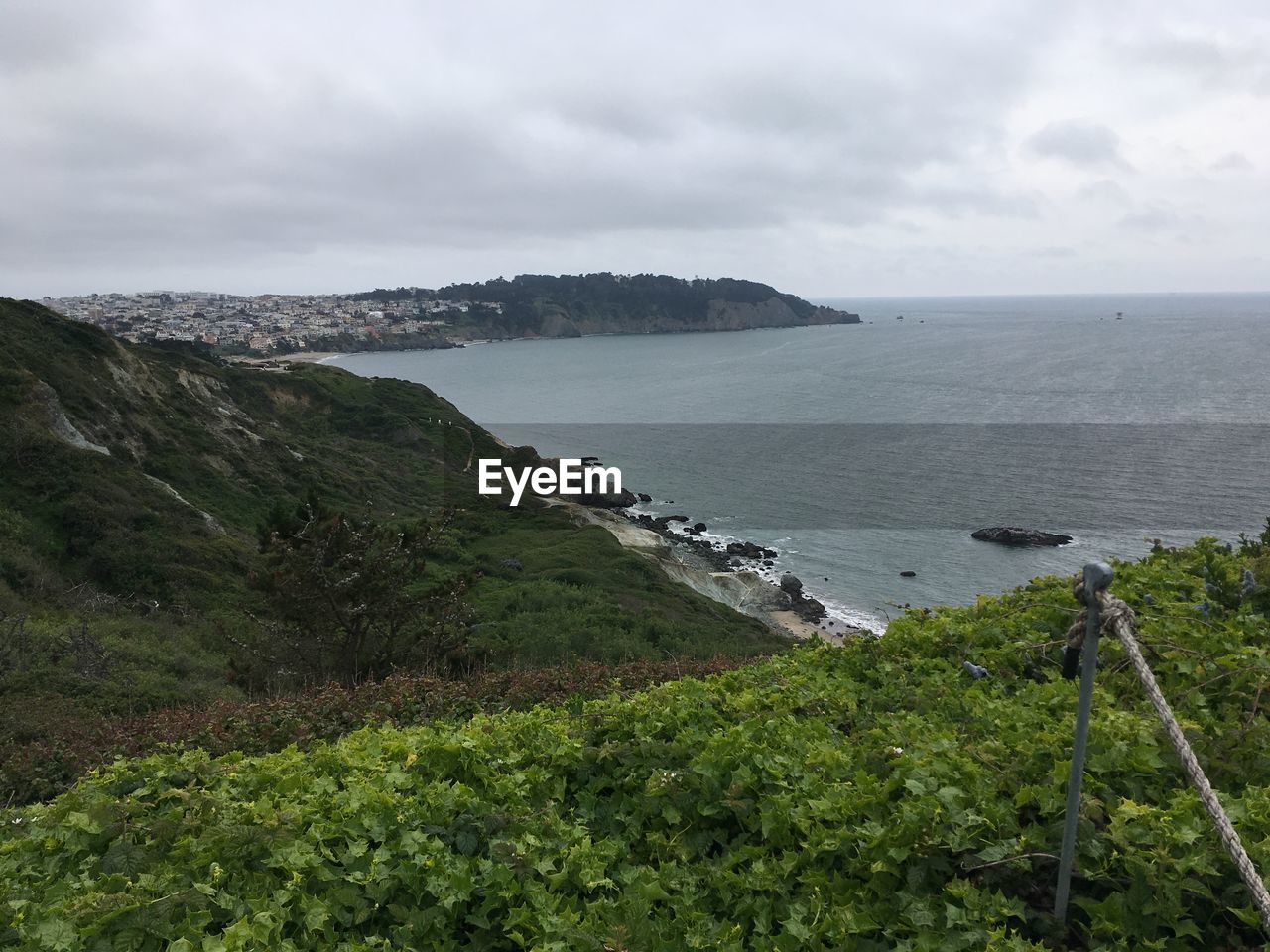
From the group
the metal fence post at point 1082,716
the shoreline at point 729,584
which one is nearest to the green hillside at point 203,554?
the shoreline at point 729,584

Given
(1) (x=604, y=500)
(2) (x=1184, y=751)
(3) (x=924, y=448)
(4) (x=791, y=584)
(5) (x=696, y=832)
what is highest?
(2) (x=1184, y=751)

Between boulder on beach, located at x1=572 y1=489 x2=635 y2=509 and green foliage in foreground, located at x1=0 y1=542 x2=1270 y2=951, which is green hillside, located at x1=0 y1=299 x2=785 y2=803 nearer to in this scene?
green foliage in foreground, located at x1=0 y1=542 x2=1270 y2=951

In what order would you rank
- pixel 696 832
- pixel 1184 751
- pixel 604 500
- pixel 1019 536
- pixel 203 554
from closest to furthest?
pixel 1184 751
pixel 696 832
pixel 203 554
pixel 1019 536
pixel 604 500

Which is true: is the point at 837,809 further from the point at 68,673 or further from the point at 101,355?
the point at 101,355

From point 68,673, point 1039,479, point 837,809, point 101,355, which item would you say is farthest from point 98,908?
point 1039,479

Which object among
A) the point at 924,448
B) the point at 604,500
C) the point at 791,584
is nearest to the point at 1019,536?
the point at 791,584

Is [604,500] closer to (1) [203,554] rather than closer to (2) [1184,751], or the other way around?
(1) [203,554]
